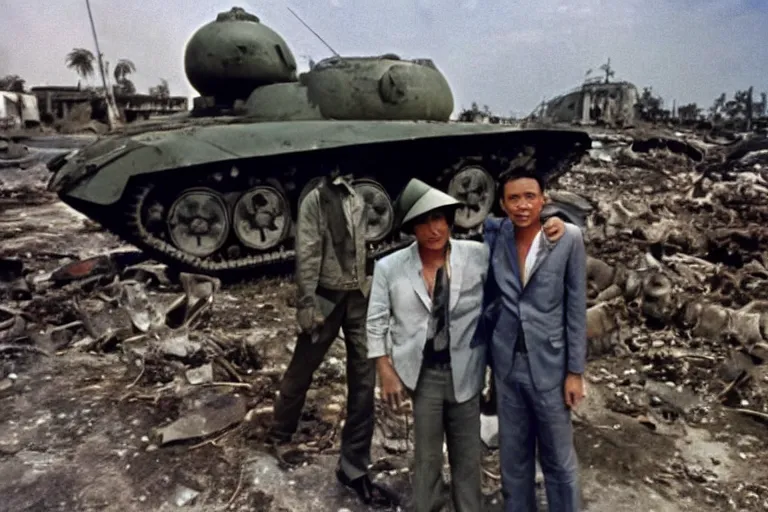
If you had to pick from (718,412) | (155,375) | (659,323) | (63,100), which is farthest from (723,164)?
(63,100)

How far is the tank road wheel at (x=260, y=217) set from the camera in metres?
7.32

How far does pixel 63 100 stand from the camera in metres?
33.8

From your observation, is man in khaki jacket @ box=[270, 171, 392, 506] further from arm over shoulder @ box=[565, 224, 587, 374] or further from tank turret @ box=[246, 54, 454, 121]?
tank turret @ box=[246, 54, 454, 121]

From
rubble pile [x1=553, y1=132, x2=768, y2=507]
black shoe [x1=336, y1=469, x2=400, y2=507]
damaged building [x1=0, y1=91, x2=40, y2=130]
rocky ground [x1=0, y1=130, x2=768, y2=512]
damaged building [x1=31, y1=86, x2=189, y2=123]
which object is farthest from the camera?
damaged building [x1=31, y1=86, x2=189, y2=123]

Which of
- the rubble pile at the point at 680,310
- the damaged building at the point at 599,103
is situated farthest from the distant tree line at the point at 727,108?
the rubble pile at the point at 680,310

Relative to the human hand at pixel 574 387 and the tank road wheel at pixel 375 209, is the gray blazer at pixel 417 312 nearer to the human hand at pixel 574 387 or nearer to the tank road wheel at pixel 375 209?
the human hand at pixel 574 387

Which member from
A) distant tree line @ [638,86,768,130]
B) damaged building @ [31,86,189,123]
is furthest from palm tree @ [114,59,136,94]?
distant tree line @ [638,86,768,130]

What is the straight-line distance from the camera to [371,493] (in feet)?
10.6

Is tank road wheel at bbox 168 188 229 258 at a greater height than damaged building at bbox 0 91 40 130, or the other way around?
damaged building at bbox 0 91 40 130

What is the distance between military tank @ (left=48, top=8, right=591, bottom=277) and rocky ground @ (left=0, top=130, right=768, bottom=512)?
0.68m

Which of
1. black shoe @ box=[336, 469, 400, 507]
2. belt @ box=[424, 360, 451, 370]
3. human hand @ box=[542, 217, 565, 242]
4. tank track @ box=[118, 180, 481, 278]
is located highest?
human hand @ box=[542, 217, 565, 242]

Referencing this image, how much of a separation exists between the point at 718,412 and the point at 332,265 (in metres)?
2.71

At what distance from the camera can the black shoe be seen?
126 inches

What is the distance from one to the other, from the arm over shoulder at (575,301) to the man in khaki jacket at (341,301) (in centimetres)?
120
